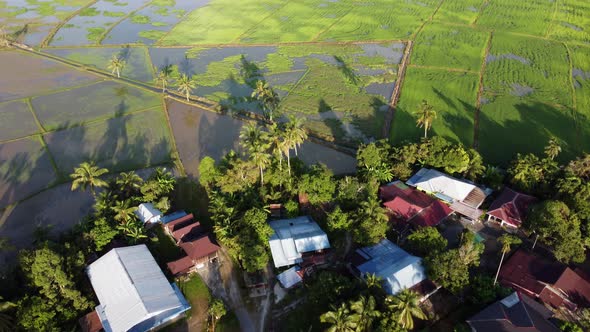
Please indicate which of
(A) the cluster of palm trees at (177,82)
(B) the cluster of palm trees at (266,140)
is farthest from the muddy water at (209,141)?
(B) the cluster of palm trees at (266,140)

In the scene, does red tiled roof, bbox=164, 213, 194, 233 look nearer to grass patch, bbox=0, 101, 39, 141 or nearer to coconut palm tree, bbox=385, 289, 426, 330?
coconut palm tree, bbox=385, 289, 426, 330

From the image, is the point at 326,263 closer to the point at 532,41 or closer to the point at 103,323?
the point at 103,323

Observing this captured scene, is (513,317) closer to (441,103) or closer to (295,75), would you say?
(441,103)

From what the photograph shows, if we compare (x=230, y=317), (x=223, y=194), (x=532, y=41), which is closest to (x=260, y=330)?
(x=230, y=317)

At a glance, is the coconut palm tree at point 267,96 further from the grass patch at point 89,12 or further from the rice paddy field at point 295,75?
the grass patch at point 89,12

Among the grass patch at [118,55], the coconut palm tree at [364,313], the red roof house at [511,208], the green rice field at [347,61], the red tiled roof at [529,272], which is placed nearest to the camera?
the coconut palm tree at [364,313]

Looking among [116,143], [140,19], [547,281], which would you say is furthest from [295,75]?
[140,19]
